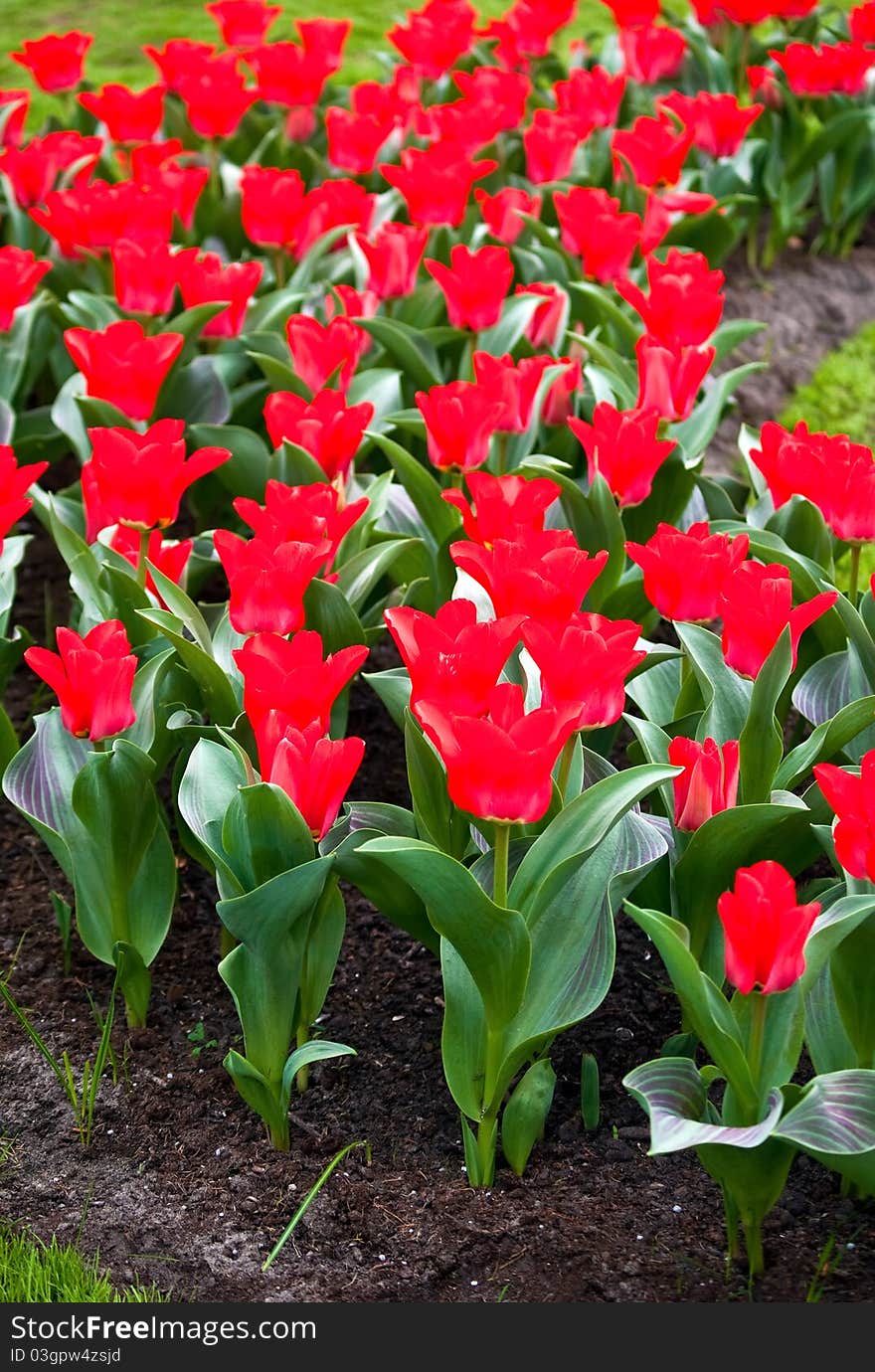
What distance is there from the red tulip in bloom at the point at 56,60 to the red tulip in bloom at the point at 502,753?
3801 millimetres

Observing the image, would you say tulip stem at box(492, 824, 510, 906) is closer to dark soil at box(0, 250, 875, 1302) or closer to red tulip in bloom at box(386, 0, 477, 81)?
dark soil at box(0, 250, 875, 1302)

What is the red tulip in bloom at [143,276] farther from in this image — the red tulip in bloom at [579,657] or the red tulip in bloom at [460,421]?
the red tulip in bloom at [579,657]

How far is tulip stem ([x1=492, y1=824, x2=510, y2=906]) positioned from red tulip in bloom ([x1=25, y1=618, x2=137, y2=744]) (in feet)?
1.97

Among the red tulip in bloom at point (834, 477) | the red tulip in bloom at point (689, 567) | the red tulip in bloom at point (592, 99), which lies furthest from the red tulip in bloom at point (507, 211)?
the red tulip in bloom at point (689, 567)

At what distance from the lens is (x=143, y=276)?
131 inches

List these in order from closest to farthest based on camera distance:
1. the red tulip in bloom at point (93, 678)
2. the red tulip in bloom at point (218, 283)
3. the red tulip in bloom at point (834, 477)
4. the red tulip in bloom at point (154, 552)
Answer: the red tulip in bloom at point (93, 678)
the red tulip in bloom at point (834, 477)
the red tulip in bloom at point (154, 552)
the red tulip in bloom at point (218, 283)

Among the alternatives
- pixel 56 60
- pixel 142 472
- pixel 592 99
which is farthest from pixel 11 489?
pixel 56 60

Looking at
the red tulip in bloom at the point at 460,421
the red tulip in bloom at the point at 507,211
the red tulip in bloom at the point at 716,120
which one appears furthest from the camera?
the red tulip in bloom at the point at 716,120

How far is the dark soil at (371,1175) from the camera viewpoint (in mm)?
2029

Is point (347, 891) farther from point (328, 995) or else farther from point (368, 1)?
point (368, 1)

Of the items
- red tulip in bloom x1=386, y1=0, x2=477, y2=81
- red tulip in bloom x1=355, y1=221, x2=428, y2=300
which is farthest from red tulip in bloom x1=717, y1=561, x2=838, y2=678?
red tulip in bloom x1=386, y1=0, x2=477, y2=81

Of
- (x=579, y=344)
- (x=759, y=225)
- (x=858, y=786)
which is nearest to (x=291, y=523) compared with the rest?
(x=858, y=786)

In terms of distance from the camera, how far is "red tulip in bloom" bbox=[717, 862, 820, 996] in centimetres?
167

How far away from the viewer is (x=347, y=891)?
2.81 meters
